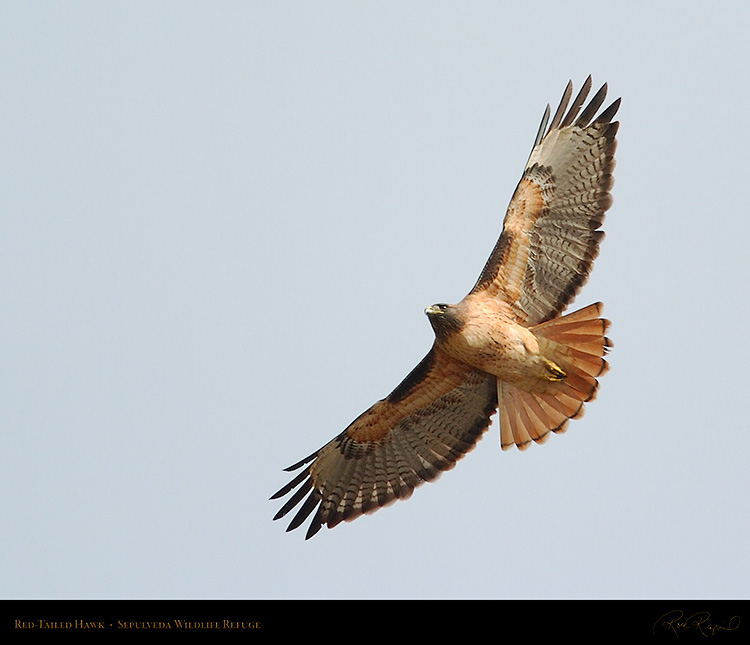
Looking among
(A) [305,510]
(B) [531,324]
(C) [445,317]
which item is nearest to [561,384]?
(B) [531,324]

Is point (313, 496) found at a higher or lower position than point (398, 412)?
lower

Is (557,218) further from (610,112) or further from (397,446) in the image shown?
(397,446)

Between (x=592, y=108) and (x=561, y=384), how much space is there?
8.88 ft

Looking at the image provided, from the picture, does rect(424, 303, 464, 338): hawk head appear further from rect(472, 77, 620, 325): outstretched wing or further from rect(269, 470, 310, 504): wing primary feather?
rect(269, 470, 310, 504): wing primary feather

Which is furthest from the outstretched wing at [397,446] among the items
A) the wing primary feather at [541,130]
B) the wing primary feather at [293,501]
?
the wing primary feather at [541,130]

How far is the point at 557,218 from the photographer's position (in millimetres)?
Result: 12219

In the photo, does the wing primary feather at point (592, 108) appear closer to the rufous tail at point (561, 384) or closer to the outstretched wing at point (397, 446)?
the rufous tail at point (561, 384)

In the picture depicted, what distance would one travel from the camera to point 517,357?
39.5 feet

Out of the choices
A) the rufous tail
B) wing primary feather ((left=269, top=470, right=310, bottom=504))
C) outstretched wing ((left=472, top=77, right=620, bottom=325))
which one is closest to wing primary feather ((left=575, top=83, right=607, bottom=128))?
outstretched wing ((left=472, top=77, right=620, bottom=325))
